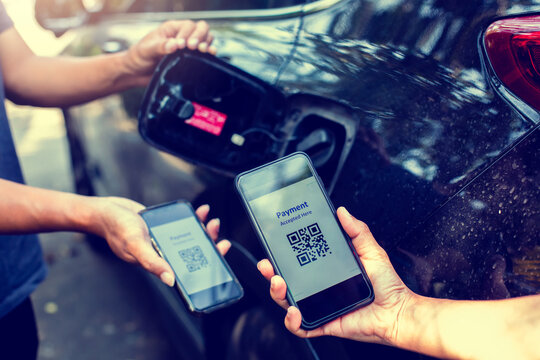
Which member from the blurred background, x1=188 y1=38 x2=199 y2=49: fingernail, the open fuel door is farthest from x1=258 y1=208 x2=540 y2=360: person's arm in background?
the blurred background

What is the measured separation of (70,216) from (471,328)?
3.55 feet

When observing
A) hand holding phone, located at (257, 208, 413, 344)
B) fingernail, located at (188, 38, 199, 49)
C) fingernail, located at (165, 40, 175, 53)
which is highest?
fingernail, located at (188, 38, 199, 49)

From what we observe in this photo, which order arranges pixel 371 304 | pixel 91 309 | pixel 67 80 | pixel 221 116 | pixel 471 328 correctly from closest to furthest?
pixel 471 328, pixel 371 304, pixel 221 116, pixel 67 80, pixel 91 309

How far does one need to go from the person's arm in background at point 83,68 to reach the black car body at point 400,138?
0.63ft

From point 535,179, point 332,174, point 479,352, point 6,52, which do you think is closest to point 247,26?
point 332,174

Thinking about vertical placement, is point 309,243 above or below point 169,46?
below

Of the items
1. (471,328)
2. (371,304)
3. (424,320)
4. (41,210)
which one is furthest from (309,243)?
(41,210)

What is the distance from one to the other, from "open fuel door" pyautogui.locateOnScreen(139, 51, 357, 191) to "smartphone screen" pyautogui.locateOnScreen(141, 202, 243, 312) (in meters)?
0.22

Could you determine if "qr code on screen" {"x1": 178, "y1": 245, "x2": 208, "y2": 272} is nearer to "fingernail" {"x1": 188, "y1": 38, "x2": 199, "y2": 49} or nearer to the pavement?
"fingernail" {"x1": 188, "y1": 38, "x2": 199, "y2": 49}

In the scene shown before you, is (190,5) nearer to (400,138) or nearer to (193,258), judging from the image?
(193,258)

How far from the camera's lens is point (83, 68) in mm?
2014

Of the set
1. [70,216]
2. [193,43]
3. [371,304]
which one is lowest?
→ [70,216]

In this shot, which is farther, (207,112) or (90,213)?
(207,112)

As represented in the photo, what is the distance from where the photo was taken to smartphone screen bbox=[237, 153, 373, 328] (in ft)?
4.15
